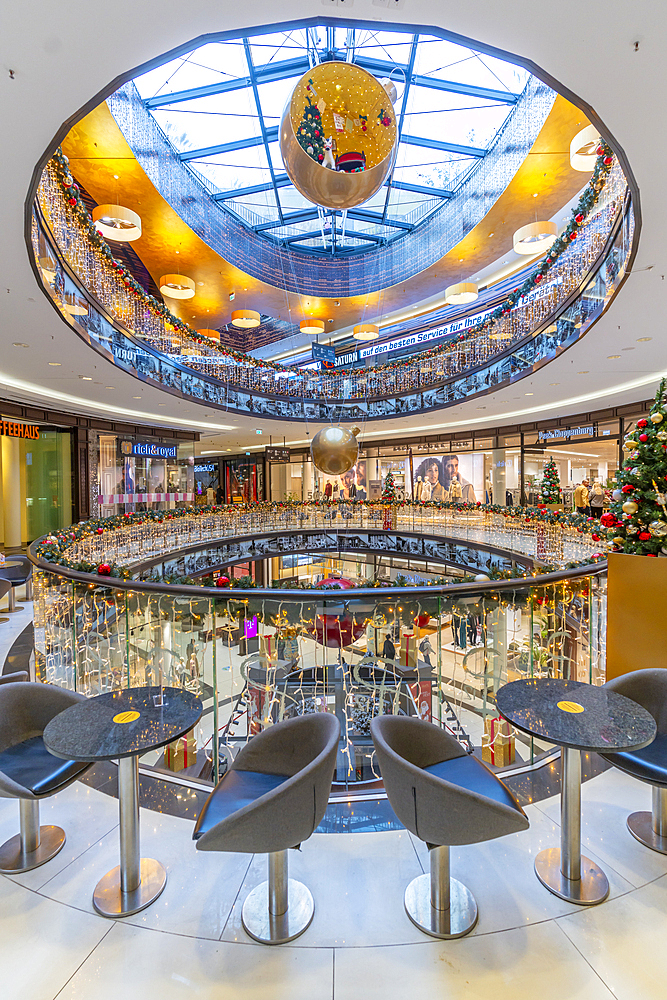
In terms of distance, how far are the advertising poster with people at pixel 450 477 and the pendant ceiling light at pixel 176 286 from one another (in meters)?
11.4

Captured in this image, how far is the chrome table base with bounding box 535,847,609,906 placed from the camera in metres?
2.20

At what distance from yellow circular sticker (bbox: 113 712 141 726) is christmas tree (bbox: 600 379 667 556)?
3578 millimetres

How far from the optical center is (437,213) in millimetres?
12734

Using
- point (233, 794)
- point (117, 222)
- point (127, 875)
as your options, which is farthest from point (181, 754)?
point (117, 222)

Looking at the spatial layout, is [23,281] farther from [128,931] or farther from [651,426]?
[651,426]

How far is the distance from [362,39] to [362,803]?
1066 centimetres

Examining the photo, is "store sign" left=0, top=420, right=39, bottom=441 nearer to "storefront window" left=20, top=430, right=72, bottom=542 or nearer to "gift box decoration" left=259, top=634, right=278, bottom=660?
"storefront window" left=20, top=430, right=72, bottom=542

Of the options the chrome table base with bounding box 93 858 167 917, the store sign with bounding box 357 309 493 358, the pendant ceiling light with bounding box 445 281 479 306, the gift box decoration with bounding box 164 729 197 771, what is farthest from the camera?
the store sign with bounding box 357 309 493 358

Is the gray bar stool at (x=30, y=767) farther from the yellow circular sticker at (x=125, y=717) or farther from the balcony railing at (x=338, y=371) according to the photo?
the balcony railing at (x=338, y=371)

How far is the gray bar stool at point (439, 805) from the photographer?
1.79 metres

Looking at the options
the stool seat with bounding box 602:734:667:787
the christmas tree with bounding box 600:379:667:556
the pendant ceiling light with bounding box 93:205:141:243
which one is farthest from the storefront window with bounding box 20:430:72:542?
the stool seat with bounding box 602:734:667:787

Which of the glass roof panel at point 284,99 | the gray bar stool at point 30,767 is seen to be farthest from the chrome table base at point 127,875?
the glass roof panel at point 284,99

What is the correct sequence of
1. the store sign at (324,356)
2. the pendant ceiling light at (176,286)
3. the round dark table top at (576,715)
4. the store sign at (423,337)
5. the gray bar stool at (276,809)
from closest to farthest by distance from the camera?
the gray bar stool at (276,809), the round dark table top at (576,715), the pendant ceiling light at (176,286), the store sign at (423,337), the store sign at (324,356)

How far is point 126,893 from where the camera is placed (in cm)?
221
